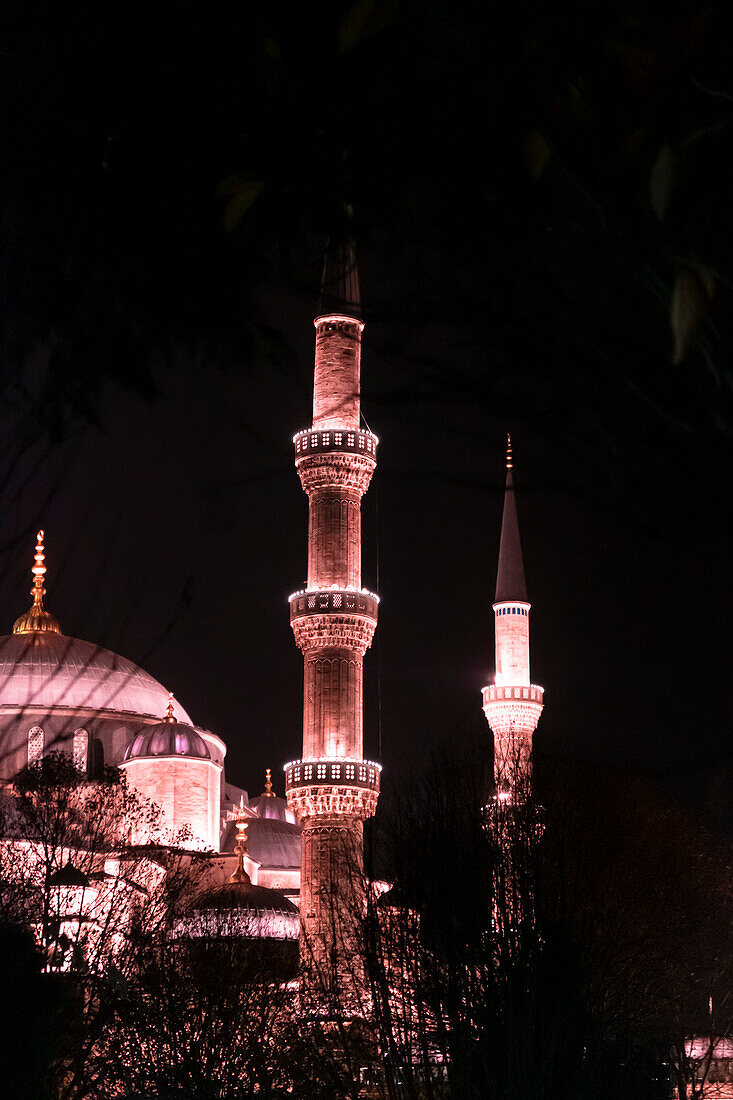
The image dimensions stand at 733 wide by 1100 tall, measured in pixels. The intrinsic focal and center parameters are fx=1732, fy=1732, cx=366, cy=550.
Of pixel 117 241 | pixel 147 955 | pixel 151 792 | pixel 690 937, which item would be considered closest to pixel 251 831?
pixel 151 792

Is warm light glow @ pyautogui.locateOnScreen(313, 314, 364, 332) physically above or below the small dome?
above

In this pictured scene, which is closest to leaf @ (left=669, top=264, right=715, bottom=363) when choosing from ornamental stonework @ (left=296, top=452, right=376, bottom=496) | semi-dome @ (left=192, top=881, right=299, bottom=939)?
Answer: semi-dome @ (left=192, top=881, right=299, bottom=939)

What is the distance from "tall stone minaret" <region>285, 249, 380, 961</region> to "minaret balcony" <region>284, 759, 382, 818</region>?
0.06 ft

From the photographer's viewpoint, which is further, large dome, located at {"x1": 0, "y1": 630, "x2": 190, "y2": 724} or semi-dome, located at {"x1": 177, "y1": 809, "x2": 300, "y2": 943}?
large dome, located at {"x1": 0, "y1": 630, "x2": 190, "y2": 724}

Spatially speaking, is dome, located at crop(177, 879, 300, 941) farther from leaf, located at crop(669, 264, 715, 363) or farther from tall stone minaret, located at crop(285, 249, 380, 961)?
leaf, located at crop(669, 264, 715, 363)

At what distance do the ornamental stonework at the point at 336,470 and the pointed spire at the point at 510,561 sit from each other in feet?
23.6

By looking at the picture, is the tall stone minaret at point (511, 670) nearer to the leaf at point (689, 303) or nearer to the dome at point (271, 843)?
the dome at point (271, 843)

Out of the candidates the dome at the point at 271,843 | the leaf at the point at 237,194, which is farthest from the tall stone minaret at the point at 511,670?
the leaf at the point at 237,194

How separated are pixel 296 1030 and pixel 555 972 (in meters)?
8.49

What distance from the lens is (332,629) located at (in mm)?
33156

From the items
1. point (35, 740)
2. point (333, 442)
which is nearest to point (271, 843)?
point (35, 740)

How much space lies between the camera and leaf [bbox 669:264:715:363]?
3.46 meters

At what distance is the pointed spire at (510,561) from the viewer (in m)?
41.7

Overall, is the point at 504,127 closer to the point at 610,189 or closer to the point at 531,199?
the point at 531,199
